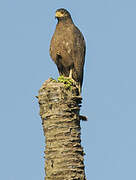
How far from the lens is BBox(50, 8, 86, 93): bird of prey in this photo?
11016mm

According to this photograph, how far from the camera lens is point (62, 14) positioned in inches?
457

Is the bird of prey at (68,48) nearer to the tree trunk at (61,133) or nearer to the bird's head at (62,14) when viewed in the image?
the bird's head at (62,14)

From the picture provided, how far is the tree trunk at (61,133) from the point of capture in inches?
255

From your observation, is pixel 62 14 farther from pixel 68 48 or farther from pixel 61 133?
pixel 61 133

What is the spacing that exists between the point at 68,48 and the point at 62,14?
1091 millimetres

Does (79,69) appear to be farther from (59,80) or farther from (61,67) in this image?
(59,80)

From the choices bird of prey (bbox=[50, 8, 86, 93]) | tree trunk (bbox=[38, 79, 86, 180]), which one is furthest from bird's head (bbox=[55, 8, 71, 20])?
tree trunk (bbox=[38, 79, 86, 180])

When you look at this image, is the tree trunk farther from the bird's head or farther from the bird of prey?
the bird's head

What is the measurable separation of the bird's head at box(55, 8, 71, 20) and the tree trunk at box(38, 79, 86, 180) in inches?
193

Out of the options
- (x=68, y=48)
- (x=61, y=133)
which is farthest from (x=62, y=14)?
(x=61, y=133)

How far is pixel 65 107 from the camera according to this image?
6.74 metres

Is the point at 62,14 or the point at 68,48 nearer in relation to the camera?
the point at 68,48

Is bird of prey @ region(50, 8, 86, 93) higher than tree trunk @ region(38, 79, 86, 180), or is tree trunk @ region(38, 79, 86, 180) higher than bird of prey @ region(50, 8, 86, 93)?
bird of prey @ region(50, 8, 86, 93)

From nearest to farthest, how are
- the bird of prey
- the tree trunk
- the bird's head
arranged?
the tree trunk < the bird of prey < the bird's head
